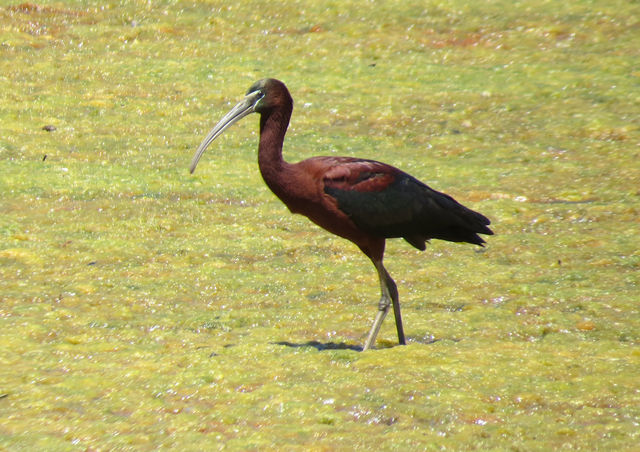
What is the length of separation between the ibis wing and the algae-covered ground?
2.40 feet

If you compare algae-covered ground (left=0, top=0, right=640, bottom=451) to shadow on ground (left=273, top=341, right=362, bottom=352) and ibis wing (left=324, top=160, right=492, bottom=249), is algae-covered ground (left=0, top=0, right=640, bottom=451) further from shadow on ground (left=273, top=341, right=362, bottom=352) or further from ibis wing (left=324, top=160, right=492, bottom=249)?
ibis wing (left=324, top=160, right=492, bottom=249)

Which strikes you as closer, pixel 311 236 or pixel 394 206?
pixel 394 206

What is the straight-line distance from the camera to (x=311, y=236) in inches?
416

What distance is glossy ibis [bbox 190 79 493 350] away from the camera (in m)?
7.46

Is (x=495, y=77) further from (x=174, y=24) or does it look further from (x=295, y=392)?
(x=295, y=392)

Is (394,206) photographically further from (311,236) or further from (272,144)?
(311,236)

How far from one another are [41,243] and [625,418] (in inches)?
234

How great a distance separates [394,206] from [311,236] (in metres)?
2.89

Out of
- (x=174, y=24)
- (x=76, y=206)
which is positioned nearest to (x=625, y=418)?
(x=76, y=206)

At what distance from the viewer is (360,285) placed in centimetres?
920

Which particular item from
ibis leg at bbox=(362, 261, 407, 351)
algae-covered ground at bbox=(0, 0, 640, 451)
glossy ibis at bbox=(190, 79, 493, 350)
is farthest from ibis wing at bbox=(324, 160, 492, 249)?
algae-covered ground at bbox=(0, 0, 640, 451)

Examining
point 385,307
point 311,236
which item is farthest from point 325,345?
point 311,236

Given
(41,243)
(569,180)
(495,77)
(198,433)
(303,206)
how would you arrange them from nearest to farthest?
(198,433)
(303,206)
(41,243)
(569,180)
(495,77)

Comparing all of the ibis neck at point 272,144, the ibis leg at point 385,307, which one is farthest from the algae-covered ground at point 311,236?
the ibis neck at point 272,144
